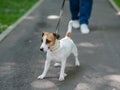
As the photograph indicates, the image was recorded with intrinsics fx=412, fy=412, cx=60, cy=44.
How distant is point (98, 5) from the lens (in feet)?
52.9

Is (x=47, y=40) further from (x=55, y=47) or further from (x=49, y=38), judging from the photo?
(x=55, y=47)

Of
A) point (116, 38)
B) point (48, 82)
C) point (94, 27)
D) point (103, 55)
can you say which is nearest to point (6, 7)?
point (94, 27)

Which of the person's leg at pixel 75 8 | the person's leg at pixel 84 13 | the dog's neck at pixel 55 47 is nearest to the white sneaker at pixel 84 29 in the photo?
the person's leg at pixel 84 13

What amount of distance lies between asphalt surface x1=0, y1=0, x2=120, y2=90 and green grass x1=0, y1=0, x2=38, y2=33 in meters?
0.45

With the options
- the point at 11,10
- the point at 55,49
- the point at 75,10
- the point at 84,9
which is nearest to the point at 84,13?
the point at 84,9

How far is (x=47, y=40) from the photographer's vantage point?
5.89 m

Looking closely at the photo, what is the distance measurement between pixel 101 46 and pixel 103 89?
2725 mm

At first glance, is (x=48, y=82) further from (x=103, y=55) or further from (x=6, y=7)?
(x=6, y=7)

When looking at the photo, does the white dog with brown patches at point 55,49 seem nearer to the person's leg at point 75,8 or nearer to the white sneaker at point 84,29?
the white sneaker at point 84,29

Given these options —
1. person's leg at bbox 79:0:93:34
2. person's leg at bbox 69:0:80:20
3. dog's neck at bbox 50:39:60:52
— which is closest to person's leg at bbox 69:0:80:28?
person's leg at bbox 69:0:80:20

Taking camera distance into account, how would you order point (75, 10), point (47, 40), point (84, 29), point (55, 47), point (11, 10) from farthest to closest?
point (11, 10), point (75, 10), point (84, 29), point (55, 47), point (47, 40)

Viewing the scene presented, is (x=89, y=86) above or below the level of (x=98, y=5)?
above

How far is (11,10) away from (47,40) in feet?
27.8

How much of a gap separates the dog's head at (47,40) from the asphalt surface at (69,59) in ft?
2.03
